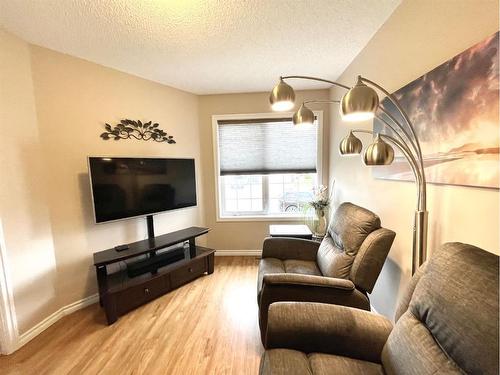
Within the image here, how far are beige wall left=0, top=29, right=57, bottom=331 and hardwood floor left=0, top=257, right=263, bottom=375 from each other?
0.99 feet

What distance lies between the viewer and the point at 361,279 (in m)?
1.56

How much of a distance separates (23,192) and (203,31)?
6.41ft

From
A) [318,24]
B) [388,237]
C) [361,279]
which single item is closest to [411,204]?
[388,237]

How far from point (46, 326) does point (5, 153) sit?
150 centimetres

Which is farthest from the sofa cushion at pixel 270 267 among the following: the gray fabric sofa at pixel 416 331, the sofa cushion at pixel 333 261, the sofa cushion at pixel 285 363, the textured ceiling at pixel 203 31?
the textured ceiling at pixel 203 31

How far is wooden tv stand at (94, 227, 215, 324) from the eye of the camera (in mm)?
2125

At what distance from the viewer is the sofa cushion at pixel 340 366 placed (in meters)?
1.01

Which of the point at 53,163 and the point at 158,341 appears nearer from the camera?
the point at 158,341

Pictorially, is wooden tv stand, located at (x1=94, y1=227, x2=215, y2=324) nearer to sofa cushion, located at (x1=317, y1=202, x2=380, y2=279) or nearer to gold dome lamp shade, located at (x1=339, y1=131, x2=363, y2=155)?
sofa cushion, located at (x1=317, y1=202, x2=380, y2=279)

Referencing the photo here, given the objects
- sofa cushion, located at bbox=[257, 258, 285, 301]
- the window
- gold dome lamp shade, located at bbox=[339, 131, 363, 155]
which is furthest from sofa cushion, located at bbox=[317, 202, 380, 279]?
the window

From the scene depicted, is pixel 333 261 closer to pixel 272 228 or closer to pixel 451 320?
pixel 451 320

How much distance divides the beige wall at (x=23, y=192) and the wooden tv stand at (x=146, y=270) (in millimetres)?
445

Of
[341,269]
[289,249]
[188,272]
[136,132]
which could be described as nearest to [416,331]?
[341,269]

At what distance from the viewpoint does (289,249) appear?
2.31 metres
